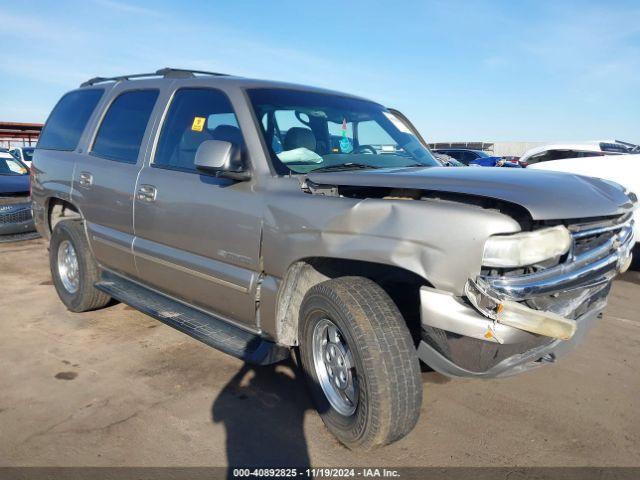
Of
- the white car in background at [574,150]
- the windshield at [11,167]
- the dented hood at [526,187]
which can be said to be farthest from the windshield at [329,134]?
the white car in background at [574,150]

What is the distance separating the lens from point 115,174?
3.84 metres

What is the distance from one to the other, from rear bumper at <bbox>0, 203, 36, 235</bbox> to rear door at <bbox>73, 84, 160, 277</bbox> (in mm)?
3483

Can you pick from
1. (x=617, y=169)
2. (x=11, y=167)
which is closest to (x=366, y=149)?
(x=617, y=169)

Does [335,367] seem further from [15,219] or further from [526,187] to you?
[15,219]

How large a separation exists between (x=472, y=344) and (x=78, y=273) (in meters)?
3.63

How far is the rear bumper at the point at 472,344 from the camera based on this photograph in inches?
80.8

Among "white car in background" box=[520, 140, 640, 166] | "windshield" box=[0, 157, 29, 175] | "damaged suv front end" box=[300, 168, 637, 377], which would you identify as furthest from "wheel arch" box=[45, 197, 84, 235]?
"white car in background" box=[520, 140, 640, 166]

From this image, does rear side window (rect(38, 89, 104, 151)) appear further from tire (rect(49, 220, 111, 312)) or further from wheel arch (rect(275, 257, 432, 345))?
wheel arch (rect(275, 257, 432, 345))

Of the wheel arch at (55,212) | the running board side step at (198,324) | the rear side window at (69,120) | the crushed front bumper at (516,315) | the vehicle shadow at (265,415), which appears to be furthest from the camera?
the wheel arch at (55,212)

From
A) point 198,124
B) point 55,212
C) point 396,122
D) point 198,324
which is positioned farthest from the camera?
point 55,212

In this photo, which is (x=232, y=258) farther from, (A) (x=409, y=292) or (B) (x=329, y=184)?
(A) (x=409, y=292)

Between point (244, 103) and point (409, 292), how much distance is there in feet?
5.00

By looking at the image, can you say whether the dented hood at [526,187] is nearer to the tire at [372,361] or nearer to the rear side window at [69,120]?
the tire at [372,361]

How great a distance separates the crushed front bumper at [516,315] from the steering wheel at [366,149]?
1.51 meters
